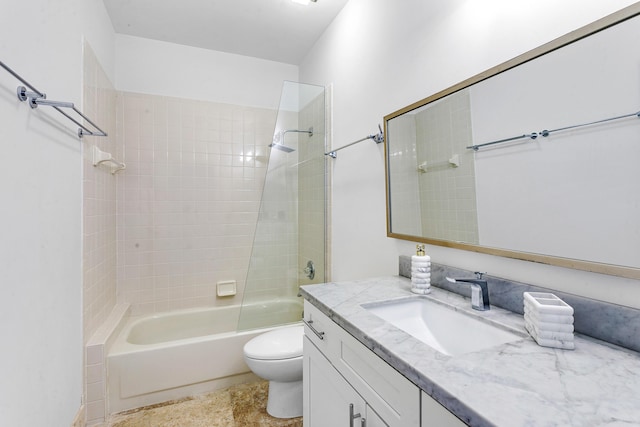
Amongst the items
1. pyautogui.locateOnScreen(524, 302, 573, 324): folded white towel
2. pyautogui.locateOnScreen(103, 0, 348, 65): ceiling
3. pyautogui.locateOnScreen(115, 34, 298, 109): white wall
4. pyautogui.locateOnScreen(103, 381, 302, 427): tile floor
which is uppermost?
pyautogui.locateOnScreen(103, 0, 348, 65): ceiling

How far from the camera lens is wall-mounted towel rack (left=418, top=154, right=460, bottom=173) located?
124cm

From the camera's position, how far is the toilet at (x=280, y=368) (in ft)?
5.49

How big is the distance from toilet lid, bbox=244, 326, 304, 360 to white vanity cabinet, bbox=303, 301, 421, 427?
447mm

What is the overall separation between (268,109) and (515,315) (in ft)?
8.99

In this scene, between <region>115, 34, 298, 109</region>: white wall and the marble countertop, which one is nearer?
the marble countertop

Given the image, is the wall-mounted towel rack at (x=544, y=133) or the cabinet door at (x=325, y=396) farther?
the cabinet door at (x=325, y=396)

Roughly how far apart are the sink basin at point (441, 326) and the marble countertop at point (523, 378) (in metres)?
0.07

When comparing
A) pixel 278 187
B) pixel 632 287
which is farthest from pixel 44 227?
pixel 632 287

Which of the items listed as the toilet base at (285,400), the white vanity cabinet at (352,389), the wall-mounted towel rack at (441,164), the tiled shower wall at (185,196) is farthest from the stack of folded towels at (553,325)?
the tiled shower wall at (185,196)

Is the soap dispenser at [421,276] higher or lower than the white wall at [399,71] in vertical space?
lower

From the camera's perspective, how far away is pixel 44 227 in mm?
1231

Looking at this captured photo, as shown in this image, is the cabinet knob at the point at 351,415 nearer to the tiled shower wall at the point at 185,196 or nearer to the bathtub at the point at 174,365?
the bathtub at the point at 174,365

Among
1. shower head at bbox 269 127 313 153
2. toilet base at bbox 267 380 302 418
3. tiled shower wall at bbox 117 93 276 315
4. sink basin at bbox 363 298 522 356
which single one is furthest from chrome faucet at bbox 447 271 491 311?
tiled shower wall at bbox 117 93 276 315

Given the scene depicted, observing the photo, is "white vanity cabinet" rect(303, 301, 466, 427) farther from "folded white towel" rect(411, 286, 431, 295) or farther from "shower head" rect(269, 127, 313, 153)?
"shower head" rect(269, 127, 313, 153)
